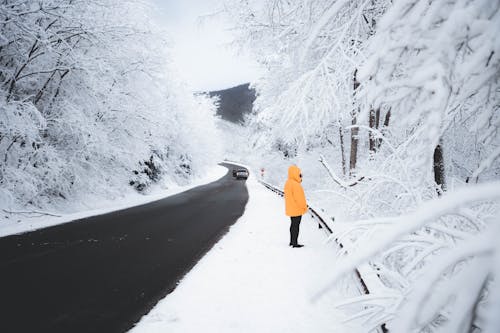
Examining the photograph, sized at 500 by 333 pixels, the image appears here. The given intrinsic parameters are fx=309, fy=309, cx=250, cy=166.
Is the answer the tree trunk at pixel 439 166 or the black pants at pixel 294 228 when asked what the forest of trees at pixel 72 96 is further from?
the tree trunk at pixel 439 166

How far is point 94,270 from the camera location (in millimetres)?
5875

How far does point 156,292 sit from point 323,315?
8.41 feet

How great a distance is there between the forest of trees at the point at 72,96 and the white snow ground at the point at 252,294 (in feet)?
26.3

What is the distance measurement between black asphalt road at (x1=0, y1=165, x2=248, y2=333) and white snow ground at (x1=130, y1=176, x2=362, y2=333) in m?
0.36

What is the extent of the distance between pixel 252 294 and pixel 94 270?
321 cm

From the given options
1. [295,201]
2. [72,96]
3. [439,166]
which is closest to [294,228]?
[295,201]

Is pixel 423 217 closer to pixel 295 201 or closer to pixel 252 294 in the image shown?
pixel 252 294

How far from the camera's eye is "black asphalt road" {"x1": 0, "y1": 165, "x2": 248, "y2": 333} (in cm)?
404

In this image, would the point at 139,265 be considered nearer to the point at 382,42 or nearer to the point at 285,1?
the point at 285,1

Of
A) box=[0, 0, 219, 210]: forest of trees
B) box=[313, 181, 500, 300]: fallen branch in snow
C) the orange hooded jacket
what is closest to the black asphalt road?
the orange hooded jacket

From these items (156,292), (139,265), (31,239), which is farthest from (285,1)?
(31,239)

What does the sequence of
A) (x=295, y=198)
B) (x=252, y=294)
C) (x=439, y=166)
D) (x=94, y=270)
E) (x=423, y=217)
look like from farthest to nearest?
(x=295, y=198) → (x=439, y=166) → (x=94, y=270) → (x=252, y=294) → (x=423, y=217)

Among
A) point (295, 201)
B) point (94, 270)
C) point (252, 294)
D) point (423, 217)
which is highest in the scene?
point (423, 217)

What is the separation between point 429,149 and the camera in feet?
5.75
